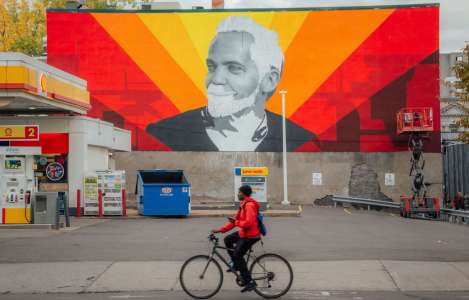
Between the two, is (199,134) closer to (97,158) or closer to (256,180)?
(256,180)

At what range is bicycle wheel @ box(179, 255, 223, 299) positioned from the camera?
38.9ft

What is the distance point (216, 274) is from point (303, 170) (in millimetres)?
34134

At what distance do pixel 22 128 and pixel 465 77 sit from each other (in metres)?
19.8

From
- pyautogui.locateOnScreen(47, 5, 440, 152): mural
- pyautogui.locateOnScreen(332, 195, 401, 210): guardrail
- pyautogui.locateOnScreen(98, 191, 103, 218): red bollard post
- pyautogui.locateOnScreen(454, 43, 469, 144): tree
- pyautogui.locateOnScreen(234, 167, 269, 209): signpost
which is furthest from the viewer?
pyautogui.locateOnScreen(47, 5, 440, 152): mural

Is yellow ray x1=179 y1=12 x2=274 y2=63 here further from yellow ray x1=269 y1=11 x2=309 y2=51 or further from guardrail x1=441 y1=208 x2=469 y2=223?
guardrail x1=441 y1=208 x2=469 y2=223

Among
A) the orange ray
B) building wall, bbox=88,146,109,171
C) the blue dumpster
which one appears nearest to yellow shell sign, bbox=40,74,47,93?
the blue dumpster

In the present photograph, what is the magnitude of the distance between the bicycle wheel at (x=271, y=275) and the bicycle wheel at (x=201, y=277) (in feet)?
1.95

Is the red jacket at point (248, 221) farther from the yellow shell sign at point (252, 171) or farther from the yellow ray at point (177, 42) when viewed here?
the yellow ray at point (177, 42)

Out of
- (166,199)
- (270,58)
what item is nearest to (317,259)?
(166,199)

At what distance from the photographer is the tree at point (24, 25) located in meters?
68.8

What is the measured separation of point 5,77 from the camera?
24.9 meters

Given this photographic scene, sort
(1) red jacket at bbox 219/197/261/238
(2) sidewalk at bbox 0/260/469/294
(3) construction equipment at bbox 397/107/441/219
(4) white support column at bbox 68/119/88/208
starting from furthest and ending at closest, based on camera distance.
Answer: (3) construction equipment at bbox 397/107/441/219 < (4) white support column at bbox 68/119/88/208 < (2) sidewalk at bbox 0/260/469/294 < (1) red jacket at bbox 219/197/261/238

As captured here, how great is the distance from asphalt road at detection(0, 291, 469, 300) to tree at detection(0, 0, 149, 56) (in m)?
58.6

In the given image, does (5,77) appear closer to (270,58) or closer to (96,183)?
(96,183)
